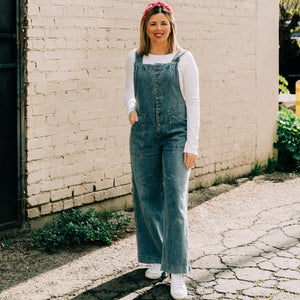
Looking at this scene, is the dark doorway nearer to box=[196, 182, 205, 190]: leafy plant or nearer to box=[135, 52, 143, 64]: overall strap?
box=[135, 52, 143, 64]: overall strap

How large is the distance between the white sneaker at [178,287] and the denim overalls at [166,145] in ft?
0.25

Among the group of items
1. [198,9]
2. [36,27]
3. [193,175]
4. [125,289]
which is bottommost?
[125,289]

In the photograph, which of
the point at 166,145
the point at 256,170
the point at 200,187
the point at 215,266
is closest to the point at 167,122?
the point at 166,145

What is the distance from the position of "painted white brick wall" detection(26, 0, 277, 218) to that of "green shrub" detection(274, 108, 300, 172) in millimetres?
1118

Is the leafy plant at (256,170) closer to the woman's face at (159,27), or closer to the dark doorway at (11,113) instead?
the dark doorway at (11,113)

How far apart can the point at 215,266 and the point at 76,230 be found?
1.25 meters

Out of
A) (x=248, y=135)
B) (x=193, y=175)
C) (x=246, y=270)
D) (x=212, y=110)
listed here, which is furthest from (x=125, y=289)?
(x=248, y=135)

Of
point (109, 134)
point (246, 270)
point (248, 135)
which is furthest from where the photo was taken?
point (248, 135)

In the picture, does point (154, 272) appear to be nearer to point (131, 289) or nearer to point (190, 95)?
point (131, 289)

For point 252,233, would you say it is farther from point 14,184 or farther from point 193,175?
point 14,184

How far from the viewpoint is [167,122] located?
12.6 feet

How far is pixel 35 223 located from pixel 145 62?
2083 millimetres

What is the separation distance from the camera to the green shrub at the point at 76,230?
4902 mm

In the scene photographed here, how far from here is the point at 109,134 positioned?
5762 millimetres
